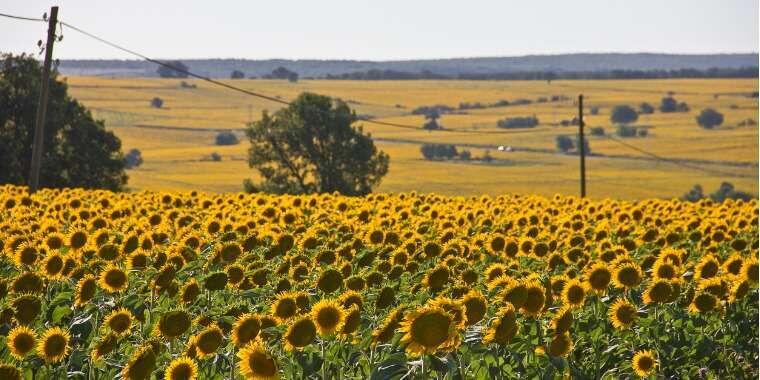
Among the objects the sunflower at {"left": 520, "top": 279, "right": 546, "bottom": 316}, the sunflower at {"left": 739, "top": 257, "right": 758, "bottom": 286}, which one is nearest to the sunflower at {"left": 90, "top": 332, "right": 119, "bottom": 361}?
the sunflower at {"left": 520, "top": 279, "right": 546, "bottom": 316}

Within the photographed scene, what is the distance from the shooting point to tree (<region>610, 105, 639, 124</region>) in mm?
177375

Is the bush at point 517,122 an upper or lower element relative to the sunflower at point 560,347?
upper

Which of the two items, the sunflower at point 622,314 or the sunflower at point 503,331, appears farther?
the sunflower at point 622,314

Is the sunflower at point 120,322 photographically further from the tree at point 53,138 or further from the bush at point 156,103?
the bush at point 156,103

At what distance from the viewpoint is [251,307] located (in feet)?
30.3

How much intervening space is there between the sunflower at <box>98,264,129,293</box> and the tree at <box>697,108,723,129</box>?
15664cm

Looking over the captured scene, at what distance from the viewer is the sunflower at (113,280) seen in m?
9.37

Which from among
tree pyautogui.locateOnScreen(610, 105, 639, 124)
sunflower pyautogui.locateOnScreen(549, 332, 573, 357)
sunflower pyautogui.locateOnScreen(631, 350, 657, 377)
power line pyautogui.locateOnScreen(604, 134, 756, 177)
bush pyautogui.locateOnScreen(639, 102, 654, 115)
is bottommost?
power line pyautogui.locateOnScreen(604, 134, 756, 177)

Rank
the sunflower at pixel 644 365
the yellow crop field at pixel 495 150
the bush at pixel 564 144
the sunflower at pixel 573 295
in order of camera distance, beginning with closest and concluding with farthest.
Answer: the sunflower at pixel 644 365 → the sunflower at pixel 573 295 → the yellow crop field at pixel 495 150 → the bush at pixel 564 144

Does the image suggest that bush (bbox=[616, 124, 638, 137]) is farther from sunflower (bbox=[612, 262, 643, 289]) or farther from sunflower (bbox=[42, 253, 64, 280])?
sunflower (bbox=[42, 253, 64, 280])

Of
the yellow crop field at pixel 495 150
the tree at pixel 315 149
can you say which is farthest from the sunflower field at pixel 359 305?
the yellow crop field at pixel 495 150

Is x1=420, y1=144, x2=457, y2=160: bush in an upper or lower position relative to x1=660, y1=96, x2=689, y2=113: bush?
lower

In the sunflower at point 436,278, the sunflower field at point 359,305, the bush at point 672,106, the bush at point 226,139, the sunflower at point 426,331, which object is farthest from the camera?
the bush at point 672,106

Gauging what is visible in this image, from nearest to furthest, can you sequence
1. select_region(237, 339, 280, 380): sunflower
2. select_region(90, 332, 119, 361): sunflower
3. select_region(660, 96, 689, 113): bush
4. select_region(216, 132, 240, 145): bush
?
1. select_region(237, 339, 280, 380): sunflower
2. select_region(90, 332, 119, 361): sunflower
3. select_region(216, 132, 240, 145): bush
4. select_region(660, 96, 689, 113): bush
